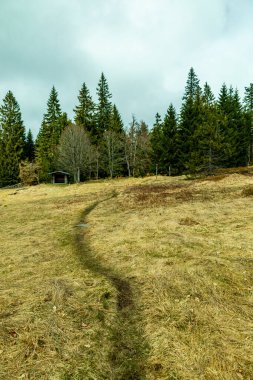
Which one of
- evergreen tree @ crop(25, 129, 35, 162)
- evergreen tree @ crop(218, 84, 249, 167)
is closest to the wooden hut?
evergreen tree @ crop(25, 129, 35, 162)

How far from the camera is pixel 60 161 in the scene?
2250 inches

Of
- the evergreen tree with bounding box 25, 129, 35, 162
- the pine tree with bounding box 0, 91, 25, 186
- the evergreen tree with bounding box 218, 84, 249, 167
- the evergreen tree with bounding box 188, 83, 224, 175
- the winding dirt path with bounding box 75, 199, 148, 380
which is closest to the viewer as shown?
the winding dirt path with bounding box 75, 199, 148, 380

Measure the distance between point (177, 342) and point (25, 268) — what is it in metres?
7.66

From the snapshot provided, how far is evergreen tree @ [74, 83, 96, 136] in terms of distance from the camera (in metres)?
67.9

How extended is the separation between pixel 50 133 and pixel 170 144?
102 feet

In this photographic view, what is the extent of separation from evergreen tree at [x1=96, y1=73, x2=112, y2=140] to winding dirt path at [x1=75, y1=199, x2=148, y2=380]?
60.5m

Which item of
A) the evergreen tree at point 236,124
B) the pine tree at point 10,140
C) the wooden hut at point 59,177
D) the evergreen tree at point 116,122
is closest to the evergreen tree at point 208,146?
the evergreen tree at point 236,124

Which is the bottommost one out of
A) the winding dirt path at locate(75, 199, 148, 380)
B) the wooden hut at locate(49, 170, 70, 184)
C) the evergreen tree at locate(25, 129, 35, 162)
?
the winding dirt path at locate(75, 199, 148, 380)

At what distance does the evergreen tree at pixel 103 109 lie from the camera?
69.5 meters

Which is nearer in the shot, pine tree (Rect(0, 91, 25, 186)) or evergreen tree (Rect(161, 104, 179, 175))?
evergreen tree (Rect(161, 104, 179, 175))

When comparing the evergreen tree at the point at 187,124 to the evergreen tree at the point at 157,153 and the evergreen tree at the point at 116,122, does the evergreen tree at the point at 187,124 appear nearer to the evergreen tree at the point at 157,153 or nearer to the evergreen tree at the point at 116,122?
the evergreen tree at the point at 157,153

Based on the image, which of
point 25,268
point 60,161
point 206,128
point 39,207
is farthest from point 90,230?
point 60,161

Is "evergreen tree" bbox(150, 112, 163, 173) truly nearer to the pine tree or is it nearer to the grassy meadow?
the pine tree

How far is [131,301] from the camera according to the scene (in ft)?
29.2
